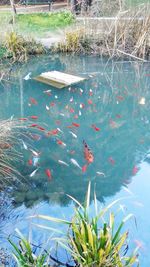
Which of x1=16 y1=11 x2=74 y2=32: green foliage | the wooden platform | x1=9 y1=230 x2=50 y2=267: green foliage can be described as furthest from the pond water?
x1=16 y1=11 x2=74 y2=32: green foliage

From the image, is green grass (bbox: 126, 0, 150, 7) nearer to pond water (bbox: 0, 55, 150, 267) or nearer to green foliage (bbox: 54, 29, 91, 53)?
green foliage (bbox: 54, 29, 91, 53)

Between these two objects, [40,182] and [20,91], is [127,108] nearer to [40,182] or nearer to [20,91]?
[20,91]

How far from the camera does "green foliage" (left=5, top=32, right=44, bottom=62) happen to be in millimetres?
8729

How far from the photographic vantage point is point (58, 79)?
7641mm

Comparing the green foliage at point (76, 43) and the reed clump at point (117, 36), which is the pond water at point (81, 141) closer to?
the reed clump at point (117, 36)

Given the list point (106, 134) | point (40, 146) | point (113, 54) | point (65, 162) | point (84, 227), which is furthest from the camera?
point (113, 54)

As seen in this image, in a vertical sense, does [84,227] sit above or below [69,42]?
below

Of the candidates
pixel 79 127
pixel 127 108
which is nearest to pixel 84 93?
pixel 127 108

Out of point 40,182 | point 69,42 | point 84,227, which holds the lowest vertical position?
point 40,182

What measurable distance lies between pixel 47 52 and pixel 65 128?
4395 millimetres

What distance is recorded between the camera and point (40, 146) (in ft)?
17.3

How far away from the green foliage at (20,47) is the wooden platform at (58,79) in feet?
4.14

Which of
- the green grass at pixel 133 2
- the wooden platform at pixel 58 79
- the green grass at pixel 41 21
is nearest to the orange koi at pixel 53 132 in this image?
the wooden platform at pixel 58 79

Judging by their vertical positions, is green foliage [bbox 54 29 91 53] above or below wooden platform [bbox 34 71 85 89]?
above
